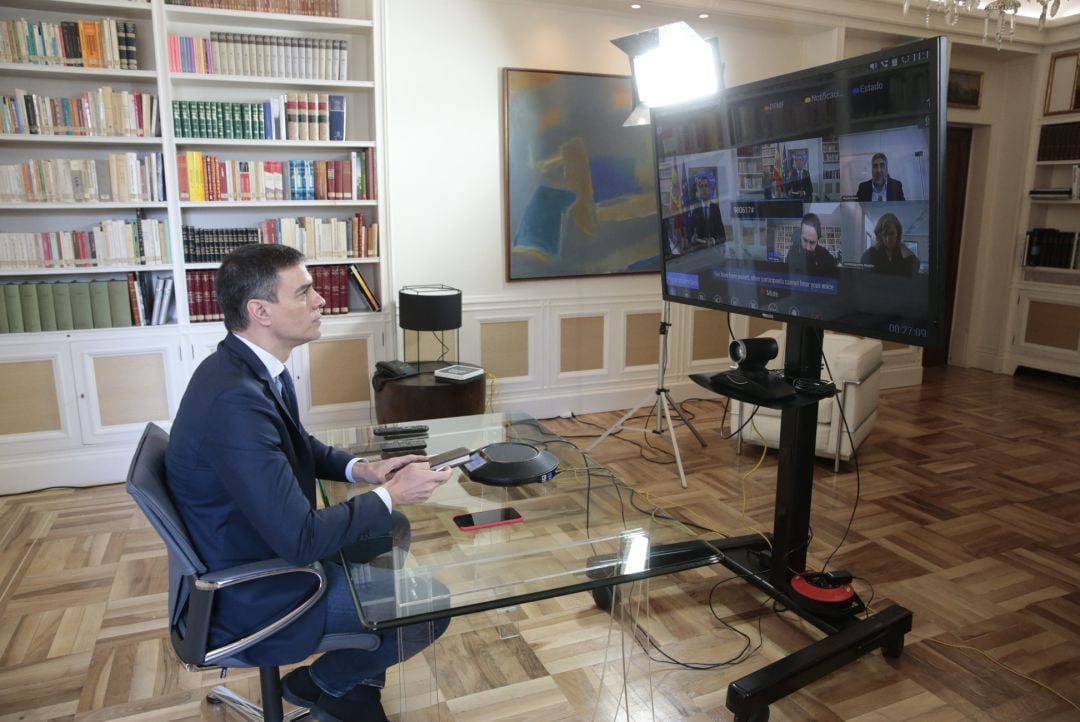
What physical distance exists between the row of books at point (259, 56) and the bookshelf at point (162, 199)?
1 centimetres

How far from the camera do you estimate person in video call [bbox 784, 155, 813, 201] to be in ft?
7.19

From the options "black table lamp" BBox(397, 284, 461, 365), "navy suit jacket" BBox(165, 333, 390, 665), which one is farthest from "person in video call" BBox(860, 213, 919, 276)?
"black table lamp" BBox(397, 284, 461, 365)

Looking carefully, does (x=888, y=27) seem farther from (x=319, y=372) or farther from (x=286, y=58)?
(x=319, y=372)

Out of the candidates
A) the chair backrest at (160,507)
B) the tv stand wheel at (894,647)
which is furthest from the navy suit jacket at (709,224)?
the chair backrest at (160,507)

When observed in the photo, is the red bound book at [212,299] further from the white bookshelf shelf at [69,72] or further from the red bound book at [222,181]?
the white bookshelf shelf at [69,72]

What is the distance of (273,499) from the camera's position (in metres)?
1.51

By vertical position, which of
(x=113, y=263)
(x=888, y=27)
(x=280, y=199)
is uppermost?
(x=888, y=27)

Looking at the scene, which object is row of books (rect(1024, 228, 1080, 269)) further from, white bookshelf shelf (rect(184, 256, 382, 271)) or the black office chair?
the black office chair

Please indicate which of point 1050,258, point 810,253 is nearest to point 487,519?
point 810,253

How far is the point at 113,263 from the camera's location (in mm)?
3791

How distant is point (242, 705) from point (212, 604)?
2.32 ft

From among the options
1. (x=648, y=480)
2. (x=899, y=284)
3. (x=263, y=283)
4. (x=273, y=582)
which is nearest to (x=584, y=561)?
(x=273, y=582)

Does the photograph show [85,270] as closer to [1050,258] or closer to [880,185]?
[880,185]

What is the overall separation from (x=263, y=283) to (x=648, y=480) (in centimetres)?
262
